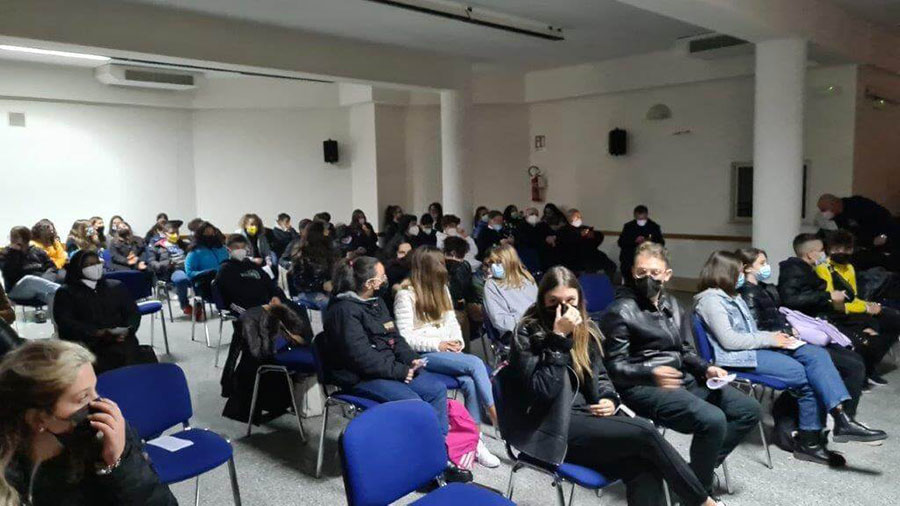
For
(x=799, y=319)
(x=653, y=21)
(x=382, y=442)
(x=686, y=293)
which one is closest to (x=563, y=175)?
(x=686, y=293)

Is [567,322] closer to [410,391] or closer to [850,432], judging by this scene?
[410,391]

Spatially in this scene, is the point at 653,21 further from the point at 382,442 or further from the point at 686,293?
the point at 382,442

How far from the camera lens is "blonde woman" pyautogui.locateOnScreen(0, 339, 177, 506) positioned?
177 cm

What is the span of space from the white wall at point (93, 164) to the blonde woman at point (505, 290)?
899 centimetres

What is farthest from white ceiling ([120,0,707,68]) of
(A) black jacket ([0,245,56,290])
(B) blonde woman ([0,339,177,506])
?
(B) blonde woman ([0,339,177,506])

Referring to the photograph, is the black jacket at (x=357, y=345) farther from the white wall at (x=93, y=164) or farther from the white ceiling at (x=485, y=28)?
the white wall at (x=93, y=164)

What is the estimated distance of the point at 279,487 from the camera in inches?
135

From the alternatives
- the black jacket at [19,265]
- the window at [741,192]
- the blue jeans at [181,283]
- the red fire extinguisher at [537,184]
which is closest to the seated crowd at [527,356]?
the blue jeans at [181,283]

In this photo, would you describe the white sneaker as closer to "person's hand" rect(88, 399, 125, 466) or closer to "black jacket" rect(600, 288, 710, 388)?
"black jacket" rect(600, 288, 710, 388)

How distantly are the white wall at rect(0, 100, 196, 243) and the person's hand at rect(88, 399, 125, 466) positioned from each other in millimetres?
10099

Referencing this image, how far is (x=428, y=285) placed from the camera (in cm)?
407

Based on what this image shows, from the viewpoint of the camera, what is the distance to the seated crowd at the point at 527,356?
1.85 metres

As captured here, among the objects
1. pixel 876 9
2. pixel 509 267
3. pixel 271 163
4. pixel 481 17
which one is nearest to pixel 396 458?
pixel 509 267

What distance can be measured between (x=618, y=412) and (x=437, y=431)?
0.87m
